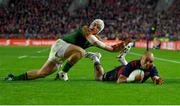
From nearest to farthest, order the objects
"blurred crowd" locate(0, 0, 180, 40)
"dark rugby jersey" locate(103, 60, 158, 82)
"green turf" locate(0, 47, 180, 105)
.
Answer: "green turf" locate(0, 47, 180, 105) → "dark rugby jersey" locate(103, 60, 158, 82) → "blurred crowd" locate(0, 0, 180, 40)

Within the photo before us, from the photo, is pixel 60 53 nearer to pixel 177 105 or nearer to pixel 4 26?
pixel 177 105

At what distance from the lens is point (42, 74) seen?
598 inches

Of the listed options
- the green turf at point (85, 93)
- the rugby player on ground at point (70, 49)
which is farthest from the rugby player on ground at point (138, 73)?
the rugby player on ground at point (70, 49)

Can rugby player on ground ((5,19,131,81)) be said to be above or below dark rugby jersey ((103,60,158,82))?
above

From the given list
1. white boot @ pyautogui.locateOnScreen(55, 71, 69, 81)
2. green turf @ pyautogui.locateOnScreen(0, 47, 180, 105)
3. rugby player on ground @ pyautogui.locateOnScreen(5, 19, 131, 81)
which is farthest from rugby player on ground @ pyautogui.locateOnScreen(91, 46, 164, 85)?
white boot @ pyautogui.locateOnScreen(55, 71, 69, 81)

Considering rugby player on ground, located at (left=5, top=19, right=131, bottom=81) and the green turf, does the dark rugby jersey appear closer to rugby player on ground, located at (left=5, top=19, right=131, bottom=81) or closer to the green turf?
the green turf

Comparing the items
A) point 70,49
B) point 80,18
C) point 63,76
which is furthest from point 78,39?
point 80,18

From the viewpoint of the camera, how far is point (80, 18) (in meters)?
69.3

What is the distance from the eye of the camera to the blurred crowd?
2640 inches

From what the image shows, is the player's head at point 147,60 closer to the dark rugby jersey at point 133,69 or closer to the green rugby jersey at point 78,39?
the dark rugby jersey at point 133,69

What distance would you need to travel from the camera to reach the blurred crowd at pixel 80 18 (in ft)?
220

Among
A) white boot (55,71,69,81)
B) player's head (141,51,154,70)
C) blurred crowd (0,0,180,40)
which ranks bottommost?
white boot (55,71,69,81)

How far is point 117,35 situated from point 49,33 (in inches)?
335

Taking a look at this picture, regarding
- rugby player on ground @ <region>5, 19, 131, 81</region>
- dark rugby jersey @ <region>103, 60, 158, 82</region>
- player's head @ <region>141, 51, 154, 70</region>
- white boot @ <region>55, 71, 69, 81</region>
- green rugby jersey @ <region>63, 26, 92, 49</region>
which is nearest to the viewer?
player's head @ <region>141, 51, 154, 70</region>
